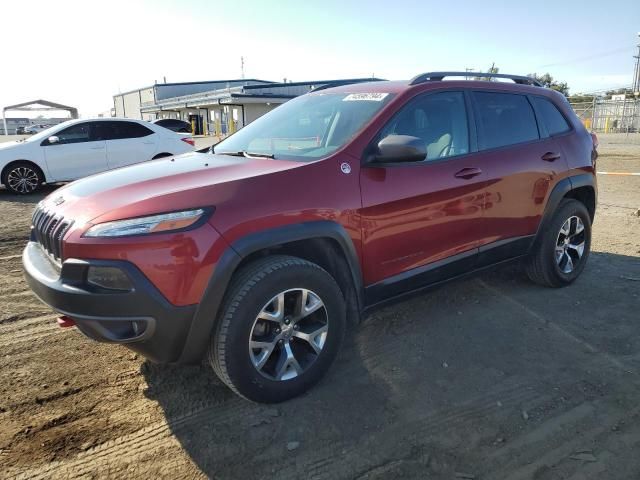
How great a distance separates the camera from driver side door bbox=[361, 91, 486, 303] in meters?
3.11

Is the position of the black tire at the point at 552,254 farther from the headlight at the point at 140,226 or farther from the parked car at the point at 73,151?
the parked car at the point at 73,151

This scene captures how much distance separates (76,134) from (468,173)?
8991 millimetres

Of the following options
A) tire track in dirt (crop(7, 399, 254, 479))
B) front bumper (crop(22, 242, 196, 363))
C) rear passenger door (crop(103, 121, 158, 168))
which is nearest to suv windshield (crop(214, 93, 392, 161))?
front bumper (crop(22, 242, 196, 363))

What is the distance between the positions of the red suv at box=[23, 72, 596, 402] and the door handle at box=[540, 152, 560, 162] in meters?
0.03

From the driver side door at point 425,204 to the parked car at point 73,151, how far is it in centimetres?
818

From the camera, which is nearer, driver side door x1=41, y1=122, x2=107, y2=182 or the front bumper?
the front bumper

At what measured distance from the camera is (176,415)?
2.77 meters

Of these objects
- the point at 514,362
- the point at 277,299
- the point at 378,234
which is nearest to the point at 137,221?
the point at 277,299

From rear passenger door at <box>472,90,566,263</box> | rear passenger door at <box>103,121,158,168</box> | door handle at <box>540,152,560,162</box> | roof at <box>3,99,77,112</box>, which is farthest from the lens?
roof at <box>3,99,77,112</box>

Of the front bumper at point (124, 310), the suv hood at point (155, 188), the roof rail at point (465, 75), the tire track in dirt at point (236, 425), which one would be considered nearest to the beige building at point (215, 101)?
the roof rail at point (465, 75)

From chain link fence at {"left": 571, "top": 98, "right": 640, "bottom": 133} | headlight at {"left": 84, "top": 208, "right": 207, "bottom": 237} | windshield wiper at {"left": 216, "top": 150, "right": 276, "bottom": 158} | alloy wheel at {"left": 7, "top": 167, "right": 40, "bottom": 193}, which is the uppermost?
chain link fence at {"left": 571, "top": 98, "right": 640, "bottom": 133}

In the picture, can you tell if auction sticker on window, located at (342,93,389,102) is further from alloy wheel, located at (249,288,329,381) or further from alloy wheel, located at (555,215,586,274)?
Answer: alloy wheel, located at (555,215,586,274)

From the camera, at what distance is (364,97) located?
3.54 meters

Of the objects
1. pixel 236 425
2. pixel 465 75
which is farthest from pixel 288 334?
pixel 465 75
